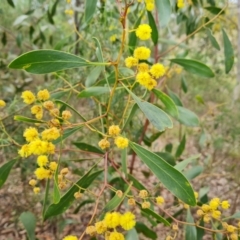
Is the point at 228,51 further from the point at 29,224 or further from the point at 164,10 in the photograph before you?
the point at 29,224

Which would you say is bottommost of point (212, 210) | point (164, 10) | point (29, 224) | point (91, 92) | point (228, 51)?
point (29, 224)

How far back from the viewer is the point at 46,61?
738 millimetres

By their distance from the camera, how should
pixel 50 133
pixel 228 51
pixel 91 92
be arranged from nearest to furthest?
pixel 50 133 < pixel 91 92 < pixel 228 51

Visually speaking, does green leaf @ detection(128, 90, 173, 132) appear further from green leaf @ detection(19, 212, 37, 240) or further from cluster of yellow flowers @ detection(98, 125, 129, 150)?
A: green leaf @ detection(19, 212, 37, 240)

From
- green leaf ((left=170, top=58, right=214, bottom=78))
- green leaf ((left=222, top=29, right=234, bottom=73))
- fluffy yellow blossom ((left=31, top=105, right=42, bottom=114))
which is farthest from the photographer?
green leaf ((left=222, top=29, right=234, bottom=73))

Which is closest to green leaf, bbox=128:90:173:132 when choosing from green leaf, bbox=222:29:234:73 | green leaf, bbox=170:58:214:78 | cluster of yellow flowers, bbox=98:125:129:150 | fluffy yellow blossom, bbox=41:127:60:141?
cluster of yellow flowers, bbox=98:125:129:150

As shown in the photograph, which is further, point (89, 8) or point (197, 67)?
point (197, 67)

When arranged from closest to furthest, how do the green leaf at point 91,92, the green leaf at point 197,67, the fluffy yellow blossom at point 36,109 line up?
the fluffy yellow blossom at point 36,109
the green leaf at point 91,92
the green leaf at point 197,67

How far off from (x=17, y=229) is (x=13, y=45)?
4.67ft

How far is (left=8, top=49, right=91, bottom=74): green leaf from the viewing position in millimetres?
717

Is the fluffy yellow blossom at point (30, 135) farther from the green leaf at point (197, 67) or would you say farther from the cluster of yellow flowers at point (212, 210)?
the green leaf at point (197, 67)

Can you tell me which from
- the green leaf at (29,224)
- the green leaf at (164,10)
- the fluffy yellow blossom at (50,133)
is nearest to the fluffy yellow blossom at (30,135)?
the fluffy yellow blossom at (50,133)

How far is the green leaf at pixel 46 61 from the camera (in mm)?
717

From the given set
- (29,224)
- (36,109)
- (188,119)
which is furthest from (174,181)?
(29,224)
